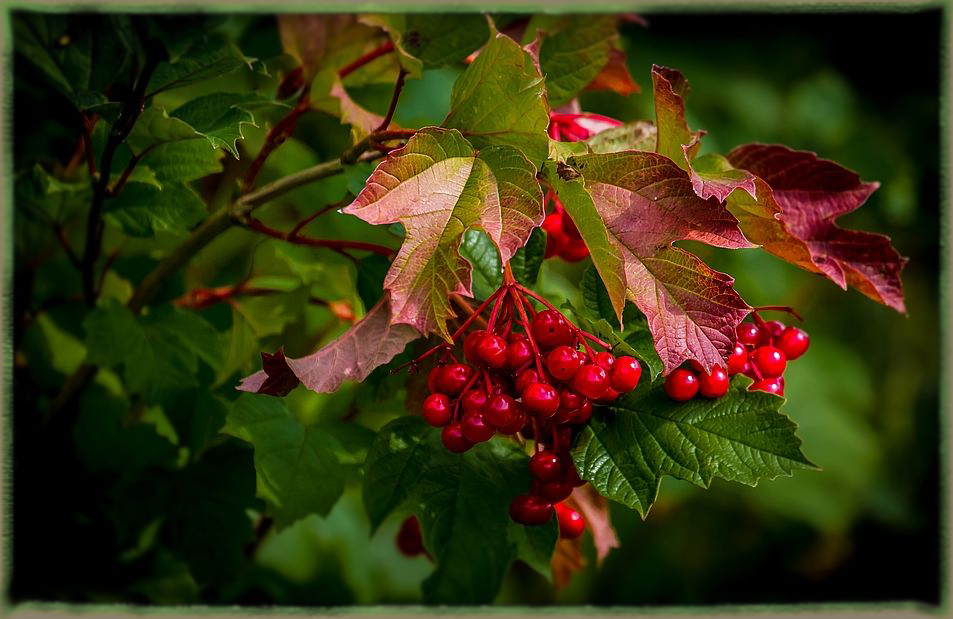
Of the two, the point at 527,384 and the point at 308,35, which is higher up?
the point at 308,35

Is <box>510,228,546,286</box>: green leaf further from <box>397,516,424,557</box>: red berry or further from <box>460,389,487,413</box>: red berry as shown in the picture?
<box>397,516,424,557</box>: red berry

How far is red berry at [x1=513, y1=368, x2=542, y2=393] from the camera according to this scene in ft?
1.99

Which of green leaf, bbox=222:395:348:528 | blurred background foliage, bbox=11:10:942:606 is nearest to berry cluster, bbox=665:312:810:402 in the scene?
green leaf, bbox=222:395:348:528

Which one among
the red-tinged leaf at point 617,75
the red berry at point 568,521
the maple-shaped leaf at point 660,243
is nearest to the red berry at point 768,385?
the maple-shaped leaf at point 660,243

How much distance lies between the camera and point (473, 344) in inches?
24.2

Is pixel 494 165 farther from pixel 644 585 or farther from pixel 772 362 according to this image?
pixel 644 585

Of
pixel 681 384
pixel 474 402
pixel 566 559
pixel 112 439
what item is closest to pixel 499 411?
pixel 474 402

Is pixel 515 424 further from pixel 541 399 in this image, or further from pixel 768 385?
pixel 768 385

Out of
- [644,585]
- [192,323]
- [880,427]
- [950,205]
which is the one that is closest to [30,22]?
[192,323]

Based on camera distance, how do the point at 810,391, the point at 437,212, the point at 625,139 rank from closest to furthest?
the point at 437,212 → the point at 625,139 → the point at 810,391

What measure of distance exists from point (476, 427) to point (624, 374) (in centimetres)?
11

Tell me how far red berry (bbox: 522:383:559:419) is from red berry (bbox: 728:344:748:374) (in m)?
0.14

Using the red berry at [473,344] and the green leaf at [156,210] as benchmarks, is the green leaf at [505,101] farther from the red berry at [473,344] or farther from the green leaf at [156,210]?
the green leaf at [156,210]

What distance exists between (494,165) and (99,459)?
0.55 meters
